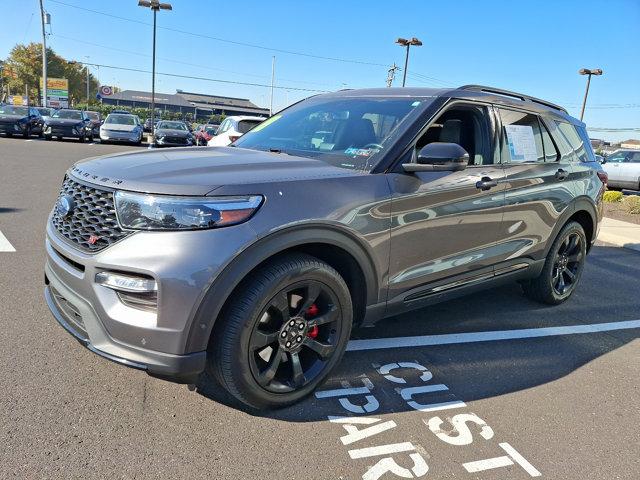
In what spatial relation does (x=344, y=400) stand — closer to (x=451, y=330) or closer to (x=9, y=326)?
(x=451, y=330)

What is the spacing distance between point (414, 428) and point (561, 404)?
1.05 metres

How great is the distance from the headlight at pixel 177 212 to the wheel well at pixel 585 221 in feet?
12.0

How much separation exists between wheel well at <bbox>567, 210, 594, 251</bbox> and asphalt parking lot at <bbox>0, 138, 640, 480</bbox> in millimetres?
1198

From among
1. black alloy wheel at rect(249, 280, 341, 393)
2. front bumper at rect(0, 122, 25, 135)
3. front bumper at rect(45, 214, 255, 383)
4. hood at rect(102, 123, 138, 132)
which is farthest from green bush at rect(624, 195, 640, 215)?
front bumper at rect(0, 122, 25, 135)

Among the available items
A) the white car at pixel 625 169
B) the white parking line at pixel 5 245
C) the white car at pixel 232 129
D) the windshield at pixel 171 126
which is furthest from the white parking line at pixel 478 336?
the windshield at pixel 171 126

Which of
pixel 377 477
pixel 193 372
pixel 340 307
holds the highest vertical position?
pixel 340 307

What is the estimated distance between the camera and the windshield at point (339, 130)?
322cm

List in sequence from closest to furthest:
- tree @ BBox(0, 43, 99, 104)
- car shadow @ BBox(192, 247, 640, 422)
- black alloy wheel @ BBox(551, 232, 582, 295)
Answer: car shadow @ BBox(192, 247, 640, 422), black alloy wheel @ BBox(551, 232, 582, 295), tree @ BBox(0, 43, 99, 104)

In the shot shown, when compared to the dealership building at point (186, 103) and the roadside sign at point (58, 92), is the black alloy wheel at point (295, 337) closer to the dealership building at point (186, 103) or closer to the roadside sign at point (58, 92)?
the roadside sign at point (58, 92)

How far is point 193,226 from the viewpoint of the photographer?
233 cm

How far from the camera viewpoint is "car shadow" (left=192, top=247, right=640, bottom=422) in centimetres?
305

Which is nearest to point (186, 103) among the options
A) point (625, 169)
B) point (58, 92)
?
point (58, 92)

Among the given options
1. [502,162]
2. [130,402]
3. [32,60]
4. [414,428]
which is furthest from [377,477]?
[32,60]

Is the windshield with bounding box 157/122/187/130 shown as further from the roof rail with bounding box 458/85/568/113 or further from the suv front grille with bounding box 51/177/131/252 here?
the suv front grille with bounding box 51/177/131/252
